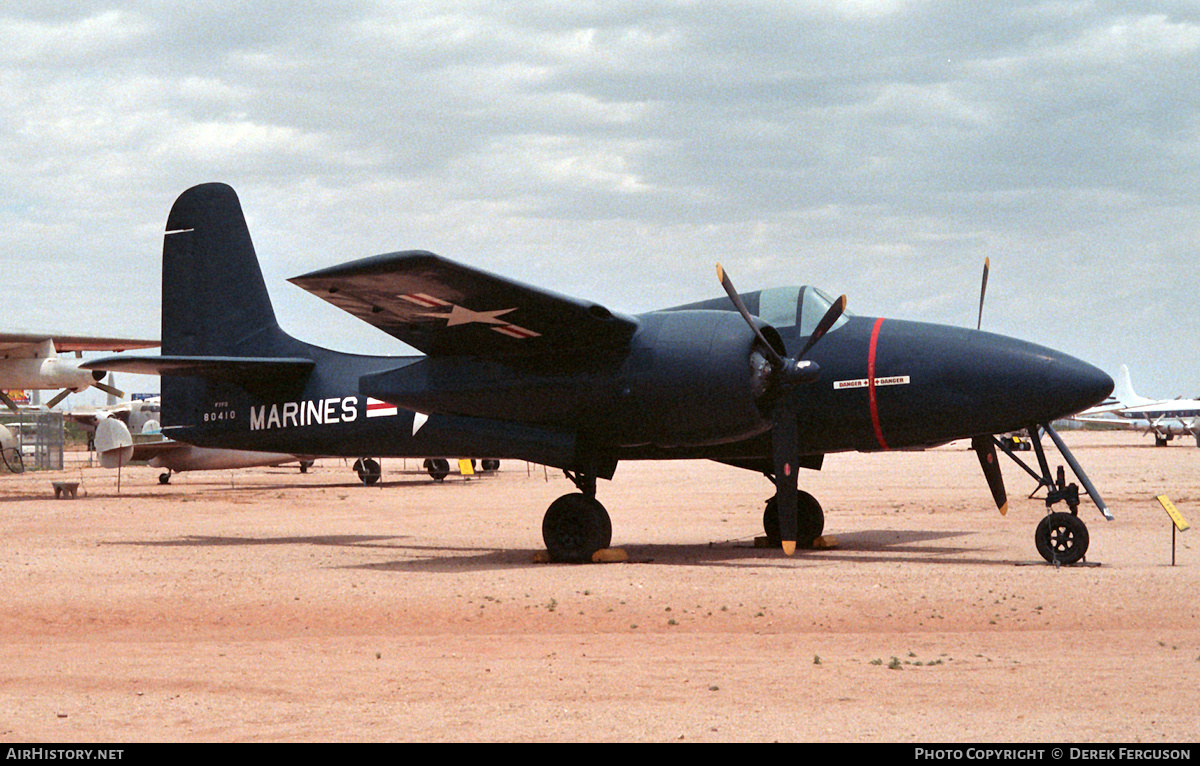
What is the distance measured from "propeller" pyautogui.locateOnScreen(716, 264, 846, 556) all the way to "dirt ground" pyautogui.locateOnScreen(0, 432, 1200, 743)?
2.26 feet

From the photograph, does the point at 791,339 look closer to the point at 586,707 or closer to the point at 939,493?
the point at 586,707

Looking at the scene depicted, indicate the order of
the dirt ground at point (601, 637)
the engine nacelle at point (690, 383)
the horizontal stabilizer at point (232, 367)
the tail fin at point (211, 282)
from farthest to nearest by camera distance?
the tail fin at point (211, 282) < the horizontal stabilizer at point (232, 367) < the engine nacelle at point (690, 383) < the dirt ground at point (601, 637)

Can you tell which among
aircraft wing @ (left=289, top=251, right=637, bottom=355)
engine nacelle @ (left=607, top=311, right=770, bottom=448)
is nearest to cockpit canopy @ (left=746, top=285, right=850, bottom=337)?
engine nacelle @ (left=607, top=311, right=770, bottom=448)

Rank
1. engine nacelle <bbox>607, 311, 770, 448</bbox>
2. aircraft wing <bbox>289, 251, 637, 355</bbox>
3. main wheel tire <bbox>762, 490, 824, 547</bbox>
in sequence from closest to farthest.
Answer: aircraft wing <bbox>289, 251, 637, 355</bbox> → engine nacelle <bbox>607, 311, 770, 448</bbox> → main wheel tire <bbox>762, 490, 824, 547</bbox>

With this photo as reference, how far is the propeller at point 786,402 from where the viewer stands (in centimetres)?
1398

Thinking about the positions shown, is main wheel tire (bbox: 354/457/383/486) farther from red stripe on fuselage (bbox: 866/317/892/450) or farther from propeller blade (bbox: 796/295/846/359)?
red stripe on fuselage (bbox: 866/317/892/450)

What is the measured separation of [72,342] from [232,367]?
71.9ft

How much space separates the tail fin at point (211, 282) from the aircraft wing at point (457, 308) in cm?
529

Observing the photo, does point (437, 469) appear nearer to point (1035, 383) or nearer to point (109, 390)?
point (109, 390)

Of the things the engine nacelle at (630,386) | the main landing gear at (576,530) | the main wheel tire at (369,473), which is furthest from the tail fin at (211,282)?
the main wheel tire at (369,473)

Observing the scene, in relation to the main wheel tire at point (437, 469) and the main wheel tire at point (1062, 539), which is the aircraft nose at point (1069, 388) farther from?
the main wheel tire at point (437, 469)

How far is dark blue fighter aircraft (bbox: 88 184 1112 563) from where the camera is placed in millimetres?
13711

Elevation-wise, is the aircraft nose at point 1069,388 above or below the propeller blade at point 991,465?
above

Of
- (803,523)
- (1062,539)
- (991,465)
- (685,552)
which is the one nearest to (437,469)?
(803,523)
